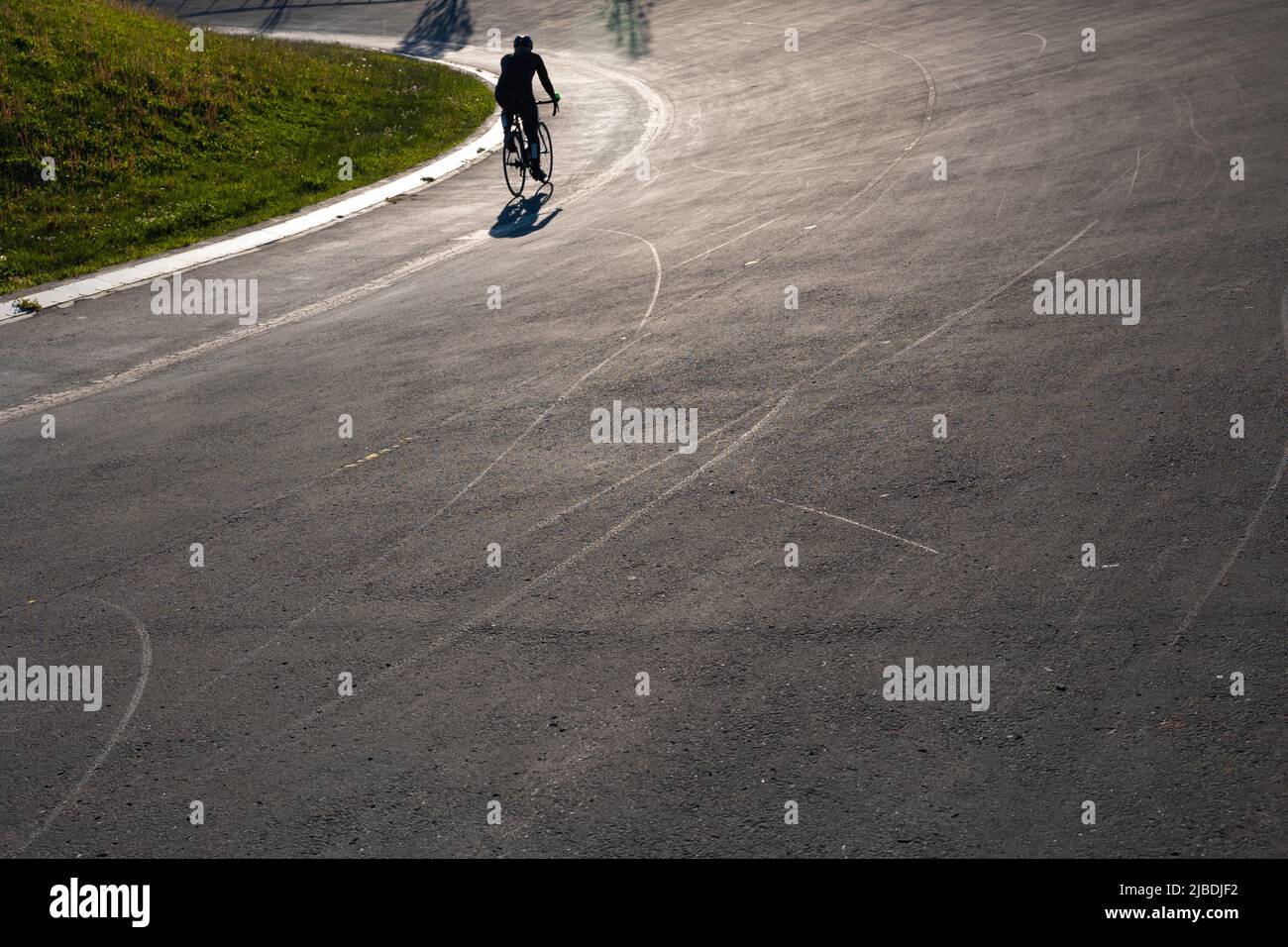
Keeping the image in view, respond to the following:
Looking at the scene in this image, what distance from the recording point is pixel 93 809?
5.07m

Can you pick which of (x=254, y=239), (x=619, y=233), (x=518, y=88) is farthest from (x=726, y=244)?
(x=254, y=239)

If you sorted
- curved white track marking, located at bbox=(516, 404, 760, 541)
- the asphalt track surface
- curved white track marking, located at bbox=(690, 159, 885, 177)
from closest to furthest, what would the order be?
the asphalt track surface < curved white track marking, located at bbox=(516, 404, 760, 541) < curved white track marking, located at bbox=(690, 159, 885, 177)

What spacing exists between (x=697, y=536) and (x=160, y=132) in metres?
16.1

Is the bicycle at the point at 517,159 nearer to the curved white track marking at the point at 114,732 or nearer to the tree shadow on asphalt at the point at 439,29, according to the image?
the curved white track marking at the point at 114,732

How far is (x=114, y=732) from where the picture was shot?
5.59m

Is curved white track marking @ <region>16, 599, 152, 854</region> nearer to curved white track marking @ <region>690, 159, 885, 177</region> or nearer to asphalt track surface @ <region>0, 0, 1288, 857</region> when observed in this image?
asphalt track surface @ <region>0, 0, 1288, 857</region>

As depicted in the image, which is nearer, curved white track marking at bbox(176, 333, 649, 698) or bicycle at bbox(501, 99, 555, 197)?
curved white track marking at bbox(176, 333, 649, 698)

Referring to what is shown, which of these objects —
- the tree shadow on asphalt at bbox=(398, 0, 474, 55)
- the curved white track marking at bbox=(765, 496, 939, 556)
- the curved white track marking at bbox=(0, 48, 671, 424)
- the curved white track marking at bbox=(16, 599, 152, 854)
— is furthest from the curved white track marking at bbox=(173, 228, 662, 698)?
the tree shadow on asphalt at bbox=(398, 0, 474, 55)

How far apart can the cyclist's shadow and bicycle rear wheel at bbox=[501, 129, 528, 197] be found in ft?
0.91

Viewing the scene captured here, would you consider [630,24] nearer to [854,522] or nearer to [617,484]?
[617,484]

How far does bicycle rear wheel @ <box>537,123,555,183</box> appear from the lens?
17.4 meters

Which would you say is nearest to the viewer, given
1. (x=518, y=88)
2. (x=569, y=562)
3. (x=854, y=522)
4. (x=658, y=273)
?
(x=569, y=562)
